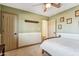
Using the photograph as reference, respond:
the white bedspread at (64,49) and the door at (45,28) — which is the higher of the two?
the door at (45,28)

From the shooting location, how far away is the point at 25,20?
14.8ft

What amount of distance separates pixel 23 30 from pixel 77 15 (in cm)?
240

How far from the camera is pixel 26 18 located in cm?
457

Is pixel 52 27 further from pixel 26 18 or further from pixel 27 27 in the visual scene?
pixel 26 18

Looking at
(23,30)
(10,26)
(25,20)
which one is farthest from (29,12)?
(10,26)

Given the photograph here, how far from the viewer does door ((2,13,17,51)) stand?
Answer: 3632 mm

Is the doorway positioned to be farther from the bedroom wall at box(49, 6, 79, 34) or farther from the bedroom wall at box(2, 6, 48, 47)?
the bedroom wall at box(2, 6, 48, 47)

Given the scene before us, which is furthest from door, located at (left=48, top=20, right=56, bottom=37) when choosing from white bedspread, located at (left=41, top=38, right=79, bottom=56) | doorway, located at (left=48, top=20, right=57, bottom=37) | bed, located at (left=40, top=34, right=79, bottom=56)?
white bedspread, located at (left=41, top=38, right=79, bottom=56)

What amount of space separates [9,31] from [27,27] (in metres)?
1.04

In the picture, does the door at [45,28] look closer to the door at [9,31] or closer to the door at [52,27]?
the door at [52,27]

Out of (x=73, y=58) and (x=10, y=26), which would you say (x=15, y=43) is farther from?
(x=73, y=58)

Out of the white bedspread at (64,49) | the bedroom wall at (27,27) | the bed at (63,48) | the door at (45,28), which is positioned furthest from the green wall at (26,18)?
the white bedspread at (64,49)

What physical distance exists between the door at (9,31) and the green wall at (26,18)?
9.4 inches

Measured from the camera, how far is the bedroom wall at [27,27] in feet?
13.6
